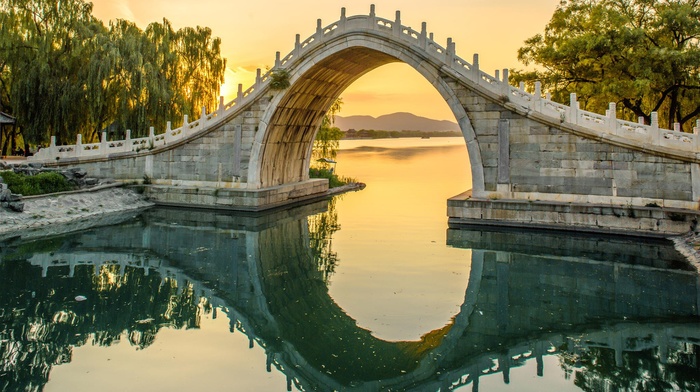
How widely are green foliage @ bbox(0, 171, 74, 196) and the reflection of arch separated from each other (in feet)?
23.9

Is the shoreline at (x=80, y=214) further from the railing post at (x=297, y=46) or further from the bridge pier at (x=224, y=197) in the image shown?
the railing post at (x=297, y=46)

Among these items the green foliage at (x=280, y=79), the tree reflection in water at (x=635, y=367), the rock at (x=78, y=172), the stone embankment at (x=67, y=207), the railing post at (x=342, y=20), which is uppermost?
the railing post at (x=342, y=20)

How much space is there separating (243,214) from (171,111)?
9702 millimetres

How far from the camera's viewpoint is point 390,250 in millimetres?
16359

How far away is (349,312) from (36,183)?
51.4 feet

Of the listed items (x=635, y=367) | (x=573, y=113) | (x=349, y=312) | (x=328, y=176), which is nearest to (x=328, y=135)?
(x=328, y=176)

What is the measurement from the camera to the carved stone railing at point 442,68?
17.1 metres

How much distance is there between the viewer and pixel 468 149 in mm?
19953

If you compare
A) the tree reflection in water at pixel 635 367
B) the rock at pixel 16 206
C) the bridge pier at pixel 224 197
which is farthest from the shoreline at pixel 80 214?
the tree reflection in water at pixel 635 367

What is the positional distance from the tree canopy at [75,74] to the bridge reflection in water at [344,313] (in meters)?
11.6

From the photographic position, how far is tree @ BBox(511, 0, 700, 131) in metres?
21.2

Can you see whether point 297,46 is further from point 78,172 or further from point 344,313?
point 344,313

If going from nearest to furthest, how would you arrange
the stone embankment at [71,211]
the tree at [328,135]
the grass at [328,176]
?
1. the stone embankment at [71,211]
2. the grass at [328,176]
3. the tree at [328,135]

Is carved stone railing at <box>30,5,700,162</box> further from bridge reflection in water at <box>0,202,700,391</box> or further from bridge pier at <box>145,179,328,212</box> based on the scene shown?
bridge reflection in water at <box>0,202,700,391</box>
